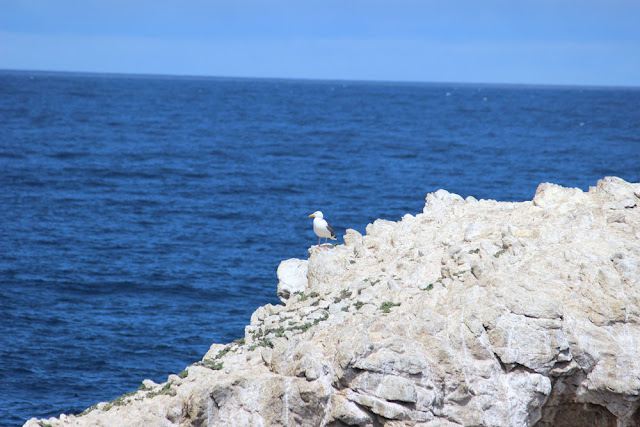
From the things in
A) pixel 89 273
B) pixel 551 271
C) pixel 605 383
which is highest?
pixel 551 271

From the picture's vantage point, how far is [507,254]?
2219 centimetres

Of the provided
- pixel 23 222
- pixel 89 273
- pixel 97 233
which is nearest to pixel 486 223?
pixel 89 273

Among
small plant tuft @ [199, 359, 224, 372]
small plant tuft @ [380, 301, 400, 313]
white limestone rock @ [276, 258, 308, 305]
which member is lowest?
small plant tuft @ [199, 359, 224, 372]

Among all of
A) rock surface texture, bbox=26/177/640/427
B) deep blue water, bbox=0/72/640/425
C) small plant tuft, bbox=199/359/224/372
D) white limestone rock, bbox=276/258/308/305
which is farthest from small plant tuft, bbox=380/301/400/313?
deep blue water, bbox=0/72/640/425

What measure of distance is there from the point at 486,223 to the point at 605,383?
24.1 feet

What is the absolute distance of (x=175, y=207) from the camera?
236ft

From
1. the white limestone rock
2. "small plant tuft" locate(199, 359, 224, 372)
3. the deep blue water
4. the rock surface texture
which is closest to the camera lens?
the rock surface texture

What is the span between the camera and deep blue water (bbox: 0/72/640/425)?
127ft

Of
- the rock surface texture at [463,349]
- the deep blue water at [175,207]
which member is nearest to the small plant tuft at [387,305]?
the rock surface texture at [463,349]

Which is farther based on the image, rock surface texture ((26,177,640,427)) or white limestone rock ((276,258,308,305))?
white limestone rock ((276,258,308,305))

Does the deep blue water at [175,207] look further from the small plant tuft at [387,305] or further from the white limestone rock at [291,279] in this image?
the small plant tuft at [387,305]

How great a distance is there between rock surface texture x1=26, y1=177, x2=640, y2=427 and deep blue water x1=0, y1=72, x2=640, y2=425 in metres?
15.6

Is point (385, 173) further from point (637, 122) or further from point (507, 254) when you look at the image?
point (637, 122)

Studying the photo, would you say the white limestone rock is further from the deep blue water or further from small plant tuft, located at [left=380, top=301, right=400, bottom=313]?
the deep blue water
